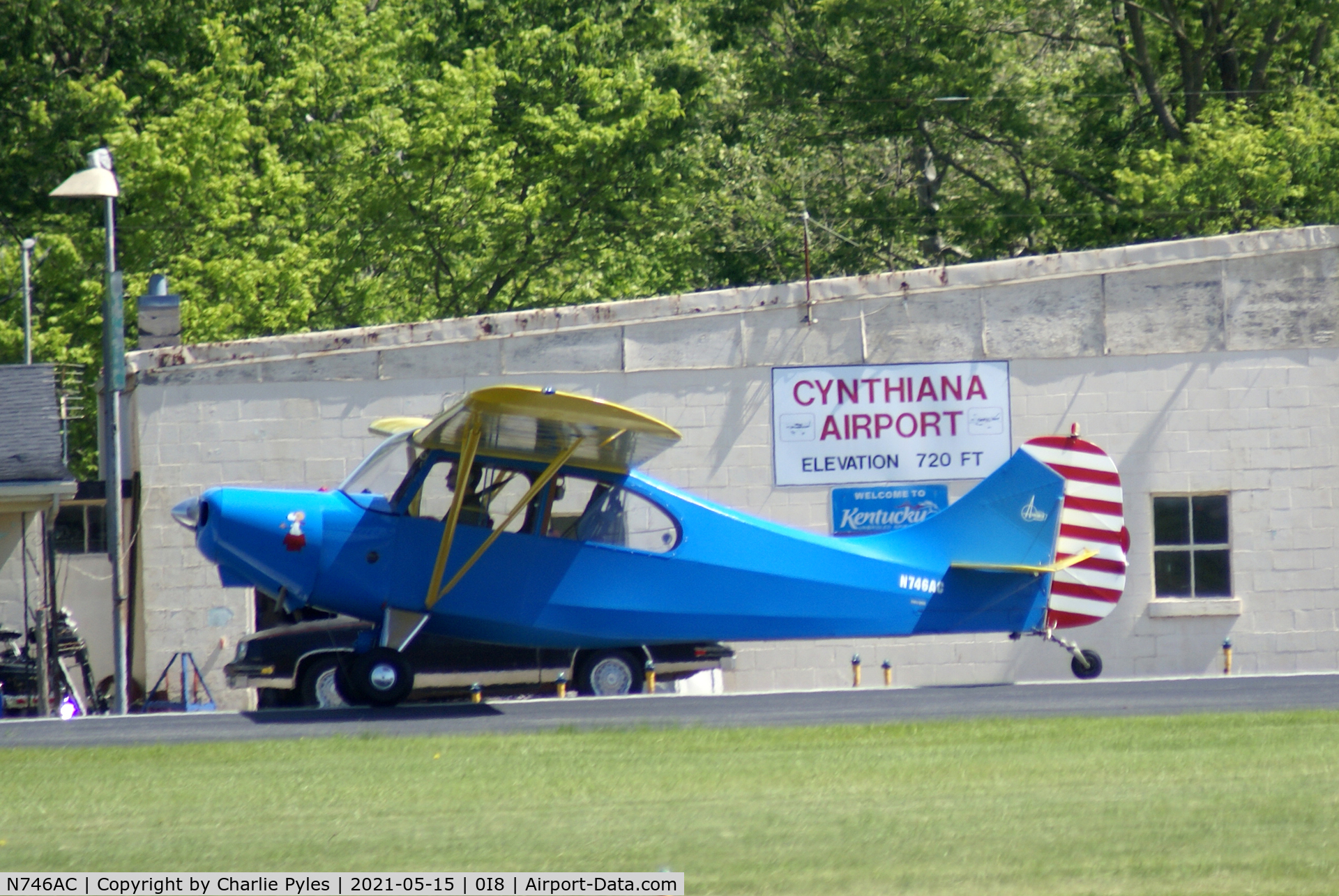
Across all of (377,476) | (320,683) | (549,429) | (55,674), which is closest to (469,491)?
(377,476)

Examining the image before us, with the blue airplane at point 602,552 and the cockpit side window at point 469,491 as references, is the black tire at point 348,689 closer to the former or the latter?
the blue airplane at point 602,552

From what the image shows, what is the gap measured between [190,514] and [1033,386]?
859cm

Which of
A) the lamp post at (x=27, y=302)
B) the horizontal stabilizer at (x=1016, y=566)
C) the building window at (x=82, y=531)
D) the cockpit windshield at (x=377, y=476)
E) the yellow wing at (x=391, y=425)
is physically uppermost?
the lamp post at (x=27, y=302)

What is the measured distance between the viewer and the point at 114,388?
1434 cm

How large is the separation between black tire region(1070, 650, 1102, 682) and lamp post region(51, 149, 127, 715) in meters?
8.72

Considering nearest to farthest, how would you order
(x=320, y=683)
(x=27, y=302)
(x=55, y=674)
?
(x=320, y=683) → (x=55, y=674) → (x=27, y=302)

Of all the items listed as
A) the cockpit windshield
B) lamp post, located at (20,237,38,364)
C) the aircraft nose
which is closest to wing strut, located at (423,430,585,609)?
the cockpit windshield

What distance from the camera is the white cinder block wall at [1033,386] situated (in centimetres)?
1512

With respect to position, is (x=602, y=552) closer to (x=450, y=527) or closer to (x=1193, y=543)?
(x=450, y=527)

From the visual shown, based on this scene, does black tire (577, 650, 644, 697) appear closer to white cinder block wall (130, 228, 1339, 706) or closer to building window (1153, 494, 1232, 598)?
white cinder block wall (130, 228, 1339, 706)

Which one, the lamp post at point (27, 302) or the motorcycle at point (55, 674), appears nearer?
the motorcycle at point (55, 674)

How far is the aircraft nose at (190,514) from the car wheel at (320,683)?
2363 mm

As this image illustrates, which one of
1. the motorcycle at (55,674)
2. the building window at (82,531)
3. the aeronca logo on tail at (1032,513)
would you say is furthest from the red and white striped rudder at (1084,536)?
the building window at (82,531)

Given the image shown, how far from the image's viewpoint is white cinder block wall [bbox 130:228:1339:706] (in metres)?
15.1
